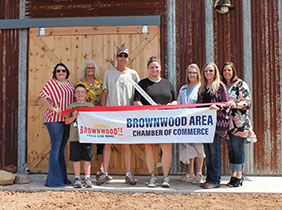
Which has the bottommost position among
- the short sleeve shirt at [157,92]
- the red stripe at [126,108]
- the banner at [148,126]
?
the banner at [148,126]

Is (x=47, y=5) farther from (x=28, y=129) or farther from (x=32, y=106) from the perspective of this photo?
(x=28, y=129)

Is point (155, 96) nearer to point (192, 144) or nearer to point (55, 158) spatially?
point (192, 144)

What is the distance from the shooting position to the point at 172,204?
3.79 m

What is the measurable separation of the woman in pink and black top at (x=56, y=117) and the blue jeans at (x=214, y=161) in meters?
2.49

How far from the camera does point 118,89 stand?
491cm

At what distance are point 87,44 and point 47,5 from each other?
4.18 feet

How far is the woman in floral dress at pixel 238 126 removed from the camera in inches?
176

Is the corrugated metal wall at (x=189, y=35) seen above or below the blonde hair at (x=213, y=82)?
above

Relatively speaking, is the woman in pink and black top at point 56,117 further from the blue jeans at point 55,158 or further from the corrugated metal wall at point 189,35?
the corrugated metal wall at point 189,35

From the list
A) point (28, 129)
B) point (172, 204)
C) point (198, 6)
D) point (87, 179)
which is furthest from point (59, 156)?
point (198, 6)

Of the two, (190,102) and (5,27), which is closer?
(190,102)

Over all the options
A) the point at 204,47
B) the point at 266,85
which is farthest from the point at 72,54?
the point at 266,85

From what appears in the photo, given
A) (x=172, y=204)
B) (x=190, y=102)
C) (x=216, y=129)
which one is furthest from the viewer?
(x=190, y=102)

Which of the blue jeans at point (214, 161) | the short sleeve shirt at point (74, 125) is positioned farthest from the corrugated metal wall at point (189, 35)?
the short sleeve shirt at point (74, 125)
